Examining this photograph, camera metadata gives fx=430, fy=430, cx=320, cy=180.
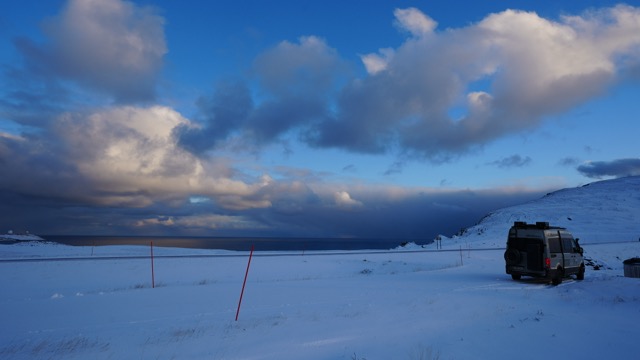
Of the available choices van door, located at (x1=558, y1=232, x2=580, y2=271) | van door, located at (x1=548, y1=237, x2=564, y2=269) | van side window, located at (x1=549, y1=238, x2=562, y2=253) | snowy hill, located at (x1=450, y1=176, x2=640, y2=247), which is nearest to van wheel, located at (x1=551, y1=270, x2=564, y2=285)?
van door, located at (x1=548, y1=237, x2=564, y2=269)

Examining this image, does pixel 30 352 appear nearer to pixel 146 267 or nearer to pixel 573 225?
pixel 146 267

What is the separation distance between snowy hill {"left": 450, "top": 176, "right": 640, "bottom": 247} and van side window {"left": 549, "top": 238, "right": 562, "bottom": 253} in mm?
42085

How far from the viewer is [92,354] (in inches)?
325

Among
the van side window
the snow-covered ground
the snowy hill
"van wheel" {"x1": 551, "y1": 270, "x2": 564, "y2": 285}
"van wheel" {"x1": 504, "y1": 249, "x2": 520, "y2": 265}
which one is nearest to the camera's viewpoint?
the snow-covered ground

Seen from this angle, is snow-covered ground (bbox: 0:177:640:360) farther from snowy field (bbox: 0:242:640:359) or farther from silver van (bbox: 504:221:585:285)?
silver van (bbox: 504:221:585:285)

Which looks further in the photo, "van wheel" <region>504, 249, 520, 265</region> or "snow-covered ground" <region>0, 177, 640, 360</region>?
"van wheel" <region>504, 249, 520, 265</region>

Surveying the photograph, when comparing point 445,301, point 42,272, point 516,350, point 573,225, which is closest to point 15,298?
point 42,272

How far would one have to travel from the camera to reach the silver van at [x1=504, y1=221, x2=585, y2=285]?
20.0 m

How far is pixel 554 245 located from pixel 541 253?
A: 0.98 m

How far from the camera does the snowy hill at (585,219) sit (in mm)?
67375

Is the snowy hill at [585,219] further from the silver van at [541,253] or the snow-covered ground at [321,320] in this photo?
the snow-covered ground at [321,320]

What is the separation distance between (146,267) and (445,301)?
2099cm

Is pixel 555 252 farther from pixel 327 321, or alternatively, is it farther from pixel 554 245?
pixel 327 321

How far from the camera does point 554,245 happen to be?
2052 centimetres
